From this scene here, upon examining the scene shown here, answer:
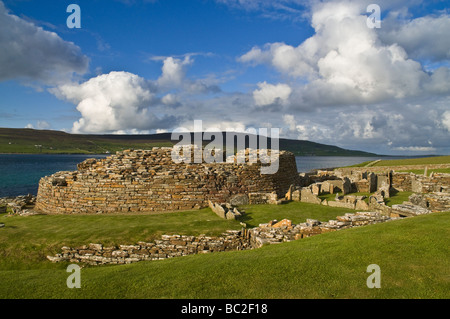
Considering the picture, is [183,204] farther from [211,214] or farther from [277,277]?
[277,277]

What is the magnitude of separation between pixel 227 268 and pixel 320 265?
2174mm

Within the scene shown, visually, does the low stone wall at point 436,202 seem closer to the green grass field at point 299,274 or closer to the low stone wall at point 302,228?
the low stone wall at point 302,228

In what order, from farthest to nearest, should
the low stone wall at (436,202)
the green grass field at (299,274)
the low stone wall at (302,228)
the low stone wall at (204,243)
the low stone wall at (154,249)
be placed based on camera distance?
1. the low stone wall at (436,202)
2. the low stone wall at (154,249)
3. the low stone wall at (204,243)
4. the low stone wall at (302,228)
5. the green grass field at (299,274)

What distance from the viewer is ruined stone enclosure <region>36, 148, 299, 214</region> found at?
54.3 feet

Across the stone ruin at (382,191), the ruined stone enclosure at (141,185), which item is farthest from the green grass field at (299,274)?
the ruined stone enclosure at (141,185)

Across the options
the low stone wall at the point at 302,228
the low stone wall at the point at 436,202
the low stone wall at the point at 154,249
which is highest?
the low stone wall at the point at 436,202

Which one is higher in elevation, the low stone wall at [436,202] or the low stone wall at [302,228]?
the low stone wall at [436,202]

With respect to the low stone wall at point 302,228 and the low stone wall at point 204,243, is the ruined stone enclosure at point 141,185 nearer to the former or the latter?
the low stone wall at point 204,243

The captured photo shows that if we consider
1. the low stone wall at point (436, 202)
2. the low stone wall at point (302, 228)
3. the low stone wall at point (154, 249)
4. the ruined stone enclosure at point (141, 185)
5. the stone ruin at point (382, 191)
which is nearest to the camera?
the low stone wall at point (302, 228)

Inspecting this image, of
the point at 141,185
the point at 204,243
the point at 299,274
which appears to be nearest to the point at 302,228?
the point at 204,243

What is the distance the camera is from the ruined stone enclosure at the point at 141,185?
54.3 feet

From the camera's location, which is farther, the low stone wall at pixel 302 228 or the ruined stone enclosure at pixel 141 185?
the ruined stone enclosure at pixel 141 185

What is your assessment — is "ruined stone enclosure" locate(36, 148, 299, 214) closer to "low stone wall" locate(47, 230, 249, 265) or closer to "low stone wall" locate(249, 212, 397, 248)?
"low stone wall" locate(47, 230, 249, 265)
